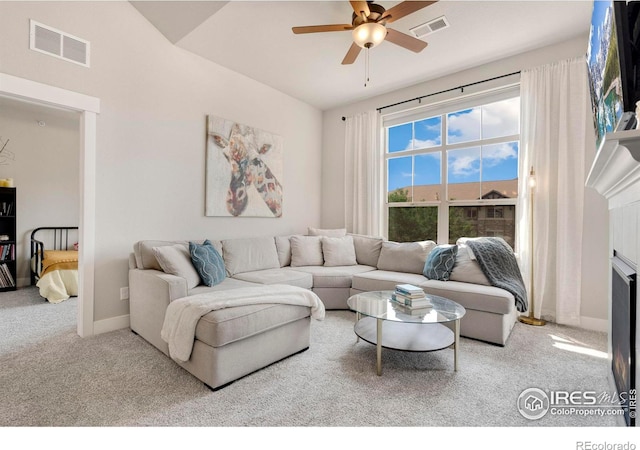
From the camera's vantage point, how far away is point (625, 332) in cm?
131

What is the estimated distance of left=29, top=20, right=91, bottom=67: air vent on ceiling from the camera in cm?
232

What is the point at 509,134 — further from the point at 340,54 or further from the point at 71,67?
the point at 71,67

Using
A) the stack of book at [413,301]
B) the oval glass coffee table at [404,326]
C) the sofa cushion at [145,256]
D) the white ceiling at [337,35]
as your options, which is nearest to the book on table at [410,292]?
the stack of book at [413,301]

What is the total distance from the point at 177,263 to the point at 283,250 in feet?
5.15

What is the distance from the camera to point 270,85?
4129 mm

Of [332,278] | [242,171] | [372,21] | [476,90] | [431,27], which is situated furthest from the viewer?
[242,171]

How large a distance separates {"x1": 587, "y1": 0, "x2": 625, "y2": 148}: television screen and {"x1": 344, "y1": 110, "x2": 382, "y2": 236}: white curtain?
A: 117 inches

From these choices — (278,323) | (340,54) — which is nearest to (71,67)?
(340,54)

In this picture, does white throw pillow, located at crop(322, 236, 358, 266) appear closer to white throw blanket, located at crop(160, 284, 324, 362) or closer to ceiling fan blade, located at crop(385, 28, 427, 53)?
white throw blanket, located at crop(160, 284, 324, 362)

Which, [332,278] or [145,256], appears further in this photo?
→ [332,278]

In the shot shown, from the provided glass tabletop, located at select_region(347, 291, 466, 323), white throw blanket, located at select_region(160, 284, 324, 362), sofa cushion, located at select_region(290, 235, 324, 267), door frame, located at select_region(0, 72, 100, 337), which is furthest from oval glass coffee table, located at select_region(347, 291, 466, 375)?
door frame, located at select_region(0, 72, 100, 337)

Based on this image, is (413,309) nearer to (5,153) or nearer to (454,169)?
(454,169)

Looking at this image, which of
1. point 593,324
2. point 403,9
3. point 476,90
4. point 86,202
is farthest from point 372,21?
point 593,324
